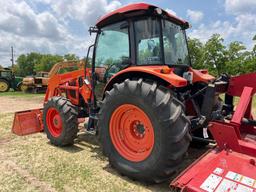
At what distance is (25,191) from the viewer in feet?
10.9

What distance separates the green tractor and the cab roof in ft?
66.5

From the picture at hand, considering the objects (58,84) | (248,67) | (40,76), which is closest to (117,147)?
(58,84)

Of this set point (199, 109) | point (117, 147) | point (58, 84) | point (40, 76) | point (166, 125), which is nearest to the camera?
point (166, 125)

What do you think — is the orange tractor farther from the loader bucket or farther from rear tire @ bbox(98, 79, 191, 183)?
the loader bucket

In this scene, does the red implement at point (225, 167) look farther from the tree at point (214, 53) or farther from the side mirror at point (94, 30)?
the tree at point (214, 53)

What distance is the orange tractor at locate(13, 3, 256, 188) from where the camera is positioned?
315 centimetres

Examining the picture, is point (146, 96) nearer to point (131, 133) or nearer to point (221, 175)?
point (131, 133)

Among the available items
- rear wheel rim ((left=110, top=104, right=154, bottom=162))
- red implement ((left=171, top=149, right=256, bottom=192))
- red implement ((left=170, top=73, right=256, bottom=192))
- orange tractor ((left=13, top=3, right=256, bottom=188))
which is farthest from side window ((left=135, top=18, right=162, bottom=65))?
red implement ((left=171, top=149, right=256, bottom=192))

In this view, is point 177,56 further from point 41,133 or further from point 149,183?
point 41,133

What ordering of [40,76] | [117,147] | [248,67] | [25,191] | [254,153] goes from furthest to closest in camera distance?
1. [248,67]
2. [40,76]
3. [117,147]
4. [25,191]
5. [254,153]

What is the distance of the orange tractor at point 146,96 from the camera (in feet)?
10.3

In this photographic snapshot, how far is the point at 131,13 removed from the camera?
3818mm

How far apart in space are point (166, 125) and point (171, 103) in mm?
295

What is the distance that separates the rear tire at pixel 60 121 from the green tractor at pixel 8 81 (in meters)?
18.8
